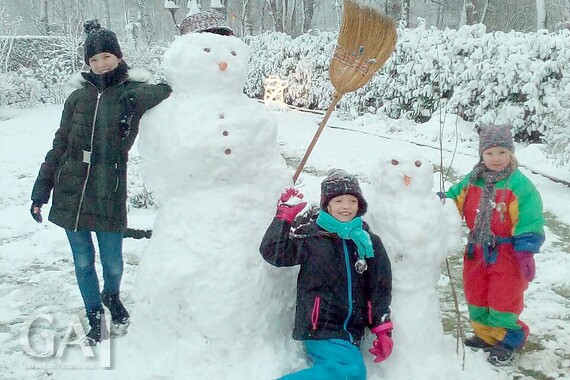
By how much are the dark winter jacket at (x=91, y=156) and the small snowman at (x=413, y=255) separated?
128cm

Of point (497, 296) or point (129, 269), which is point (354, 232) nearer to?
point (497, 296)

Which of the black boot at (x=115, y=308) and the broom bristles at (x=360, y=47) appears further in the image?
the black boot at (x=115, y=308)

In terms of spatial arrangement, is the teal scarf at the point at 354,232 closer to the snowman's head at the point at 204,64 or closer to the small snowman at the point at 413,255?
the small snowman at the point at 413,255

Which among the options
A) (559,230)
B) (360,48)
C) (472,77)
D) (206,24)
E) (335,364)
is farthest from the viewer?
(472,77)

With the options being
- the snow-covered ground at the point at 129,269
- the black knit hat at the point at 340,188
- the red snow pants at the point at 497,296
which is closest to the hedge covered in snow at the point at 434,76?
the snow-covered ground at the point at 129,269

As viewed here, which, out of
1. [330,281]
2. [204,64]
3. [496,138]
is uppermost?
[204,64]

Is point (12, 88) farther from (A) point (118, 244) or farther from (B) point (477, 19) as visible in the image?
(B) point (477, 19)

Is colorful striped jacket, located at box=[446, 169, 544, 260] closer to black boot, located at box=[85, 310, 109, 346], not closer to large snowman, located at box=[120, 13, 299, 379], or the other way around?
large snowman, located at box=[120, 13, 299, 379]

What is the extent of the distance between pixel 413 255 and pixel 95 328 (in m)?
1.88

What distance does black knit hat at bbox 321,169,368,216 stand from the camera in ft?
8.26

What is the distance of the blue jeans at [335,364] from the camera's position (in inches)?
95.7

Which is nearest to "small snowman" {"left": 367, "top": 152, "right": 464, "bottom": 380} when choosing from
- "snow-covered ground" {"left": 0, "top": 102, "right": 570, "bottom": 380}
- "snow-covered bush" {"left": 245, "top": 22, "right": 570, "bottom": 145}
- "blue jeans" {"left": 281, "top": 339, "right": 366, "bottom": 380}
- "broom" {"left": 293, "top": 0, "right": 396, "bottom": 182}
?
"snow-covered ground" {"left": 0, "top": 102, "right": 570, "bottom": 380}

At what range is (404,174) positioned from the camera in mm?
2713

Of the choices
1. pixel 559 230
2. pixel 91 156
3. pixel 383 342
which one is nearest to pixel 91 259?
pixel 91 156
